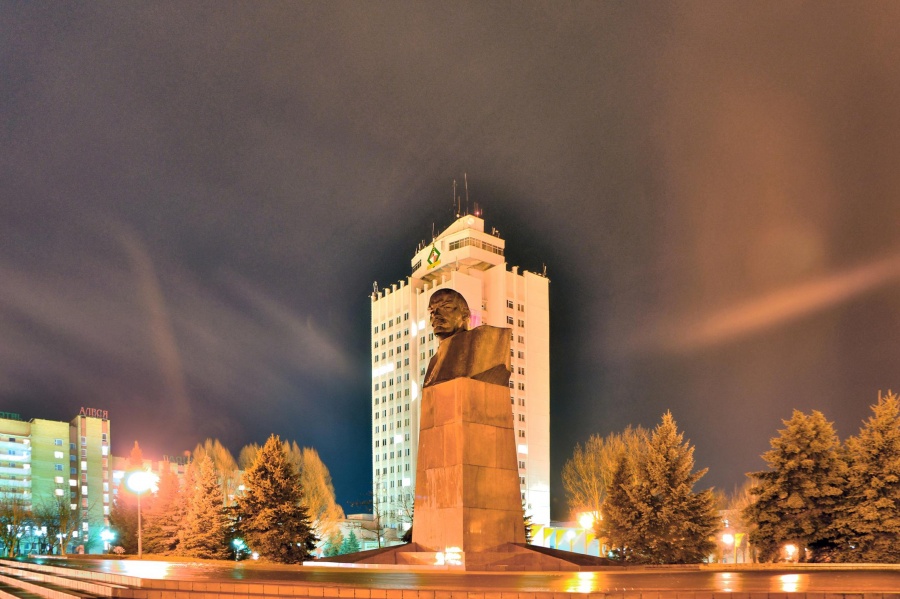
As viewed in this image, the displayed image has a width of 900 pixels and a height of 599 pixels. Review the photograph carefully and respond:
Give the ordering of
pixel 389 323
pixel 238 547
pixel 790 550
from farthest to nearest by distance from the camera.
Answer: pixel 389 323
pixel 238 547
pixel 790 550

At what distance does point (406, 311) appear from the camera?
89.6 metres

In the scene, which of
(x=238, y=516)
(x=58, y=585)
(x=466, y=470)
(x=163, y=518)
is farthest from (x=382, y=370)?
(x=58, y=585)

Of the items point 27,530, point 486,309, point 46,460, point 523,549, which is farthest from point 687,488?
point 46,460

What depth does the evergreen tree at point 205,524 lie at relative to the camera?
3122 cm

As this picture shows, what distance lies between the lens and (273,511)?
95.6ft

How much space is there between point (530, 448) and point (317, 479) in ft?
80.8

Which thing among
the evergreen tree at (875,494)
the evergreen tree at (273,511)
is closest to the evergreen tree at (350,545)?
the evergreen tree at (273,511)

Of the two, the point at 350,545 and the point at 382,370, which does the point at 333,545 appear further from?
the point at 382,370

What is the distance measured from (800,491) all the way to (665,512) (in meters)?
4.83

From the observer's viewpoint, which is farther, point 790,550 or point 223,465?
point 223,465

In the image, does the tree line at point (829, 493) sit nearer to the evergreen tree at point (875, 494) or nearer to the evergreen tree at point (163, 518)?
the evergreen tree at point (875, 494)

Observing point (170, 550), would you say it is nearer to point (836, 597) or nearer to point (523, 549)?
point (523, 549)

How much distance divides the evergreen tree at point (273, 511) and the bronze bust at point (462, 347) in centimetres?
1256

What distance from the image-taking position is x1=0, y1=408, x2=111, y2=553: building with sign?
94.4 meters
